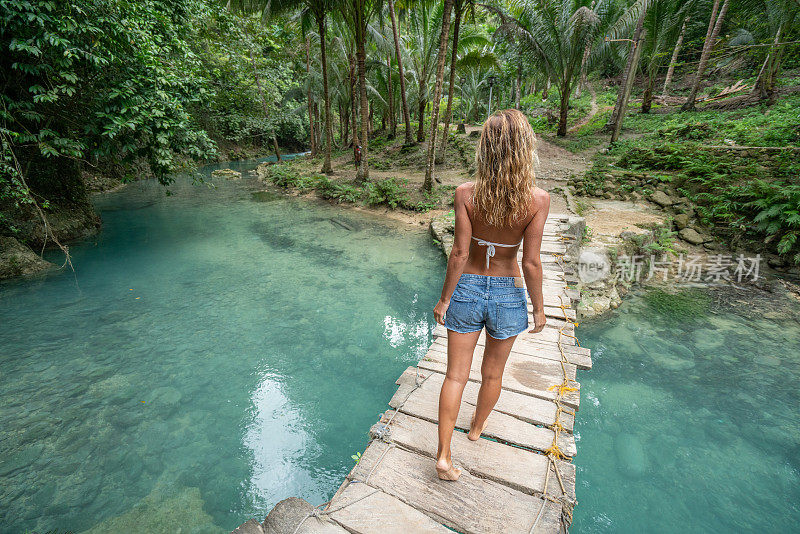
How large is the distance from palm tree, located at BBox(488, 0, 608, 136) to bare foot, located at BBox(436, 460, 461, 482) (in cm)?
1546

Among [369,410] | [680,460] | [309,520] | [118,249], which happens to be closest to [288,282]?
[369,410]

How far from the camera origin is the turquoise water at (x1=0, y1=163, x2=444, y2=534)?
304 cm

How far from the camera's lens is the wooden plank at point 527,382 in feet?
8.89

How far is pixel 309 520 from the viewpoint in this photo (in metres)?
1.76

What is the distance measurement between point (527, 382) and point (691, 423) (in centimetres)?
268

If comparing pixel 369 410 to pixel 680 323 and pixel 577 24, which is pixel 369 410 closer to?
pixel 680 323

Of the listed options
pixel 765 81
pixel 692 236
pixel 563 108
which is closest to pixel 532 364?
pixel 692 236

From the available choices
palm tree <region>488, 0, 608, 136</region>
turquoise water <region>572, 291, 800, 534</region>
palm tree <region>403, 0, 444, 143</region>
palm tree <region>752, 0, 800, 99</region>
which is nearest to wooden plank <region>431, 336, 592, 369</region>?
turquoise water <region>572, 291, 800, 534</region>

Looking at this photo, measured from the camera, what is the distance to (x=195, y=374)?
174 inches

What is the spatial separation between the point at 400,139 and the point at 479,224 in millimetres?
19477

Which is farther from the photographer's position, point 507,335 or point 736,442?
point 736,442

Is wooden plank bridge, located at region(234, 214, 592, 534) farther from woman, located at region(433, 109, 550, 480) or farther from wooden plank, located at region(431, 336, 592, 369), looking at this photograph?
woman, located at region(433, 109, 550, 480)

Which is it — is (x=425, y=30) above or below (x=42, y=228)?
above

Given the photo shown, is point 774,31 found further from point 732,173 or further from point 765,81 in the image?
point 732,173
